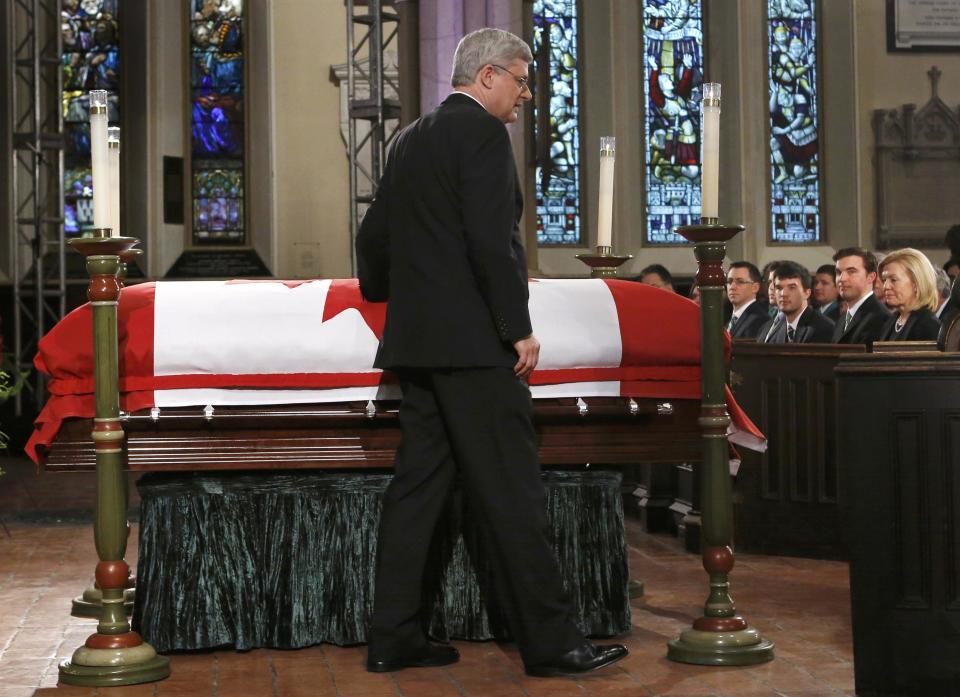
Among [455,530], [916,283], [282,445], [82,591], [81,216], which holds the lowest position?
[82,591]

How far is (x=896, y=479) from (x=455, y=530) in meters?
1.41

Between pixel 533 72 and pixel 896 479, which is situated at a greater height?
pixel 533 72

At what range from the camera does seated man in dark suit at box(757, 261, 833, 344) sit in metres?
7.28

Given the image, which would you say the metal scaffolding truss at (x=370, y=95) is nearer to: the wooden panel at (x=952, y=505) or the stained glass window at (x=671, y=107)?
the stained glass window at (x=671, y=107)

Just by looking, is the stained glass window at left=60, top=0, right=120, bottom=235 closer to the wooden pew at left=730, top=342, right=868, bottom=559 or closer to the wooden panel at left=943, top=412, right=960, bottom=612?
the wooden pew at left=730, top=342, right=868, bottom=559

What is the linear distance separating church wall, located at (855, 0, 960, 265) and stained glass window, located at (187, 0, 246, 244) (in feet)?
20.4

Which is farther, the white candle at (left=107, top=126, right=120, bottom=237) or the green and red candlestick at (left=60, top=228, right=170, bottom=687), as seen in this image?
the white candle at (left=107, top=126, right=120, bottom=237)

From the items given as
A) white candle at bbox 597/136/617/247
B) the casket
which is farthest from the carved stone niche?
the casket

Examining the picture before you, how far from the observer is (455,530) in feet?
14.7

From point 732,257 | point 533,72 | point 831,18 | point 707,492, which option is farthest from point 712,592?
point 831,18

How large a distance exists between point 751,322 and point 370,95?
215 inches

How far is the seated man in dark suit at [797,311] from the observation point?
7284mm

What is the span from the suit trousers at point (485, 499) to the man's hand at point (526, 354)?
34 millimetres

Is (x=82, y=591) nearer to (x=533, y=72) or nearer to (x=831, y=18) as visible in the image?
(x=533, y=72)
